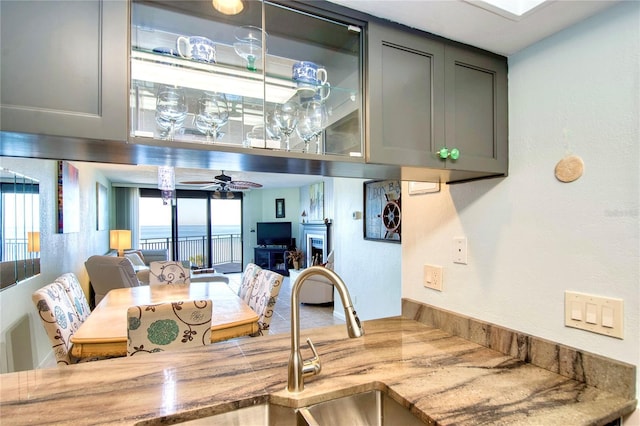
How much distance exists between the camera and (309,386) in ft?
3.28

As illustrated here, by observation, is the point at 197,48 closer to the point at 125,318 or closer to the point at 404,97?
the point at 404,97

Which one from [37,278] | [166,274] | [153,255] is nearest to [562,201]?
[166,274]

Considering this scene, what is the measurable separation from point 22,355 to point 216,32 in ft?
9.60

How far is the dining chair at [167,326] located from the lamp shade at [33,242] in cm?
170

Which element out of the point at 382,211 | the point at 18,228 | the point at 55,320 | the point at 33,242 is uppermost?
the point at 382,211

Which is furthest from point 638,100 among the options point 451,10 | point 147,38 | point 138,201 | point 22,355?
point 138,201

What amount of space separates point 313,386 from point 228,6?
1214 millimetres

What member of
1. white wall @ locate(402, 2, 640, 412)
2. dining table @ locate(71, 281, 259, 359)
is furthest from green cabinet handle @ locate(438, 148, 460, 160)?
dining table @ locate(71, 281, 259, 359)

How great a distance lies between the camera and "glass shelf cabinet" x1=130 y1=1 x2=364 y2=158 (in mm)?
932

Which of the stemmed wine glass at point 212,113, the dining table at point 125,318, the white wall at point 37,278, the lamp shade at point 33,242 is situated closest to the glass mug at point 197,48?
the stemmed wine glass at point 212,113

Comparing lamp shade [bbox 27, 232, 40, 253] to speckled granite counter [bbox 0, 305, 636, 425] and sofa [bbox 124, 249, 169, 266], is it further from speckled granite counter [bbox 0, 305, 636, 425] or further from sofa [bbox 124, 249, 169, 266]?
sofa [bbox 124, 249, 169, 266]

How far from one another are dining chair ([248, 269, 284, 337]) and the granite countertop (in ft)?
3.80

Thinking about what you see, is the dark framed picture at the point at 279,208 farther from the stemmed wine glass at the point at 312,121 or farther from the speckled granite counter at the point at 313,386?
the stemmed wine glass at the point at 312,121

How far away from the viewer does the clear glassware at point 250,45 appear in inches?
41.9
